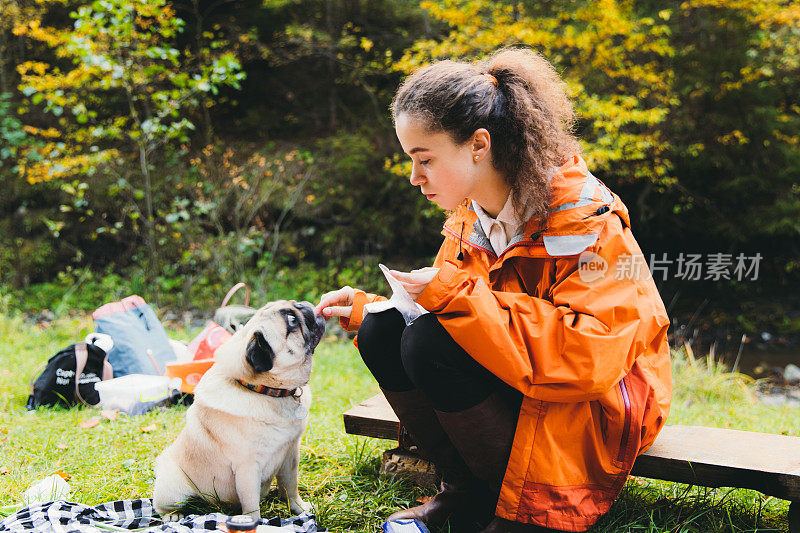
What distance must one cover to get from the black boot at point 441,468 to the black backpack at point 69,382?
226 cm

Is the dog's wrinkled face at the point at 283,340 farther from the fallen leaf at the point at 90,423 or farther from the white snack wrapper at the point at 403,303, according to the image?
the fallen leaf at the point at 90,423

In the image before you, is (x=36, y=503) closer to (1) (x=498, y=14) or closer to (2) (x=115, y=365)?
(2) (x=115, y=365)

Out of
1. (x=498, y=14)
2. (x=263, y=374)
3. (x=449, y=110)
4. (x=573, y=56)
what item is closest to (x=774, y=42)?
(x=573, y=56)

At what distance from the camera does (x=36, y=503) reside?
79.8 inches

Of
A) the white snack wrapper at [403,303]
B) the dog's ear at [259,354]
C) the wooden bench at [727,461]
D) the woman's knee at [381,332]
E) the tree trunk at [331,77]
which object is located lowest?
the wooden bench at [727,461]

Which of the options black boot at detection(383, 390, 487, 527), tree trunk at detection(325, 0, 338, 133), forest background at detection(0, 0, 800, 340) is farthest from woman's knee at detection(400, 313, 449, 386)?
tree trunk at detection(325, 0, 338, 133)

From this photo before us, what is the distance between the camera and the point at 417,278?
161cm

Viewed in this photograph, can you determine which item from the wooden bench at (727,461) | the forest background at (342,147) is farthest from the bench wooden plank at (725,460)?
the forest background at (342,147)

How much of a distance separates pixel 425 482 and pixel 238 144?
8.10 metres

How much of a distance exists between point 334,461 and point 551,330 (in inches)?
55.7

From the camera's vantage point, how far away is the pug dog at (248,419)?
1994 mm

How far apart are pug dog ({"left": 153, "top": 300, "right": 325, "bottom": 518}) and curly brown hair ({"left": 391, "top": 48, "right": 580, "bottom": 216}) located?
0.86 metres

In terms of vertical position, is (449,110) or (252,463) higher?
(449,110)

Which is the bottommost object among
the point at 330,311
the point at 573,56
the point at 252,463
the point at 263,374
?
the point at 252,463
